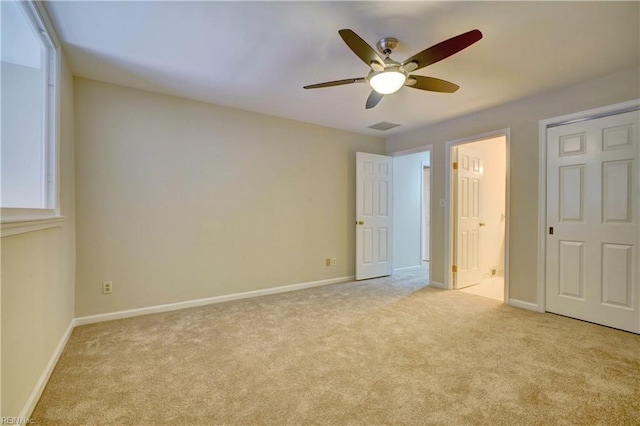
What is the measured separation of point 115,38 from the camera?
229 centimetres

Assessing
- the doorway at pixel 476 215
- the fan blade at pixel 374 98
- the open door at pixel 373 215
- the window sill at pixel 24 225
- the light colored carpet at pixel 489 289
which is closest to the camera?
the window sill at pixel 24 225

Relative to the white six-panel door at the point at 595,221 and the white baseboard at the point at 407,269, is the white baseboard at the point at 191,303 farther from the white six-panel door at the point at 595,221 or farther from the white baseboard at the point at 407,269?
the white six-panel door at the point at 595,221

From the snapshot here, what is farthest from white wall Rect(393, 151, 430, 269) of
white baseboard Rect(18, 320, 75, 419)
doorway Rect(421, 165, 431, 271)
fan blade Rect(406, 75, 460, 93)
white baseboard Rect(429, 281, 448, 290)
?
white baseboard Rect(18, 320, 75, 419)

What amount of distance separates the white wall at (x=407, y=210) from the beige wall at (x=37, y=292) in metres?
4.51

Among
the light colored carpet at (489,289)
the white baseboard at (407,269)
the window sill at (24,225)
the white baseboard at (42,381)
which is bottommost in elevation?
the light colored carpet at (489,289)

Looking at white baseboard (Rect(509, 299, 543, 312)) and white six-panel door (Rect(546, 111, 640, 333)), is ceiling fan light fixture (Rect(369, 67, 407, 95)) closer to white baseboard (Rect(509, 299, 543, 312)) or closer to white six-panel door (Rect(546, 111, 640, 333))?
white six-panel door (Rect(546, 111, 640, 333))

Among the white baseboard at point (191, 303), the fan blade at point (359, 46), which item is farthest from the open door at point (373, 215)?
the fan blade at point (359, 46)

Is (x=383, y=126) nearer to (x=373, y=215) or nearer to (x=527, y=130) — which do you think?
(x=373, y=215)

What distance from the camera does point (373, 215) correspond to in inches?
195

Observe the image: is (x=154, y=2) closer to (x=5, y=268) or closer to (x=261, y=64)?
(x=261, y=64)

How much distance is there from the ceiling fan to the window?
6.40 ft

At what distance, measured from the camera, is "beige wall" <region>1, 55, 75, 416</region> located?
143 centimetres

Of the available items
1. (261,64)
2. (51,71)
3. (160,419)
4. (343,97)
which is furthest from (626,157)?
(51,71)

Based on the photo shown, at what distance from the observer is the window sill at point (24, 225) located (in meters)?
1.33
